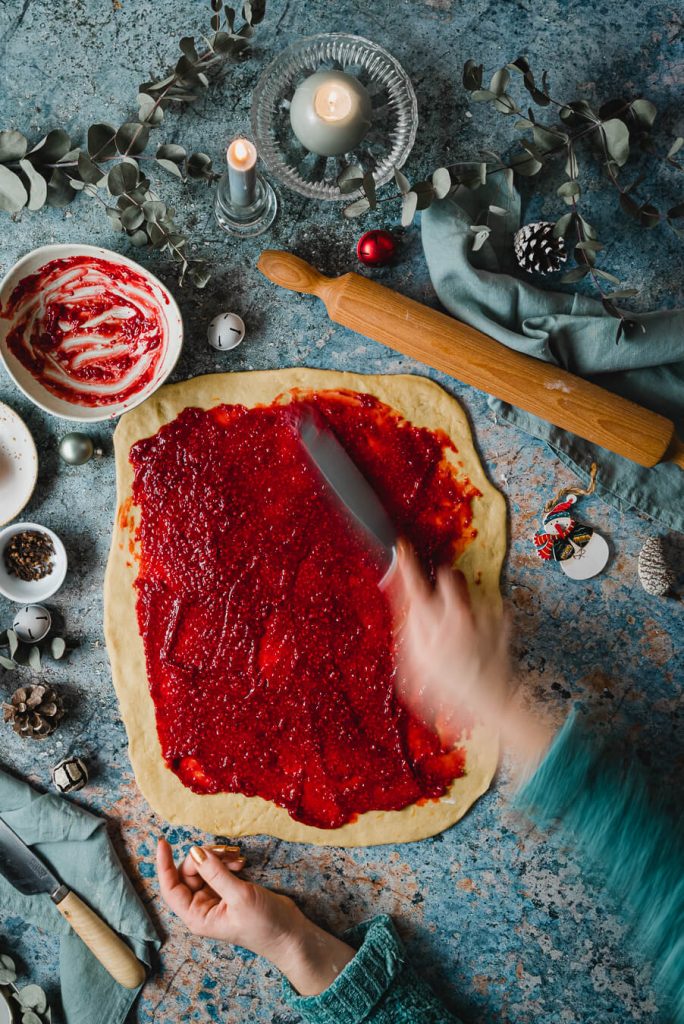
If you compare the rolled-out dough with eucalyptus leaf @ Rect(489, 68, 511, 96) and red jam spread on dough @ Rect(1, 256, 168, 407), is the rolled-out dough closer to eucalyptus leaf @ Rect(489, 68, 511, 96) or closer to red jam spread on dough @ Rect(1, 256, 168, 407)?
red jam spread on dough @ Rect(1, 256, 168, 407)

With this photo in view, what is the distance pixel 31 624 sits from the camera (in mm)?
1875

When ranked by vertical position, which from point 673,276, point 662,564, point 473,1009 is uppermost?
point 673,276

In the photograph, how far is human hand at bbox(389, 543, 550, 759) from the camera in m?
1.81

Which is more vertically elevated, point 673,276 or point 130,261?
point 673,276

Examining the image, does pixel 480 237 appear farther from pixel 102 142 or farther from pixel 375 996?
pixel 375 996

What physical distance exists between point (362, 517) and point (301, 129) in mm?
904

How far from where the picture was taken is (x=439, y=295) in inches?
71.7

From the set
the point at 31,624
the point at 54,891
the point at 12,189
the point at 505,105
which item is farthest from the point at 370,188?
the point at 54,891

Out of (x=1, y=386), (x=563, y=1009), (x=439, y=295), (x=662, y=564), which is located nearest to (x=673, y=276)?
(x=439, y=295)

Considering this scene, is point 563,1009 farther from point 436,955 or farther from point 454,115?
point 454,115

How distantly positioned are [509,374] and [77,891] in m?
1.67

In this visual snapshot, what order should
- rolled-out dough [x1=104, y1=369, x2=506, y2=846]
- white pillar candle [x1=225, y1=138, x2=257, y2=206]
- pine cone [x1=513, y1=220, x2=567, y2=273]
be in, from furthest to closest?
rolled-out dough [x1=104, y1=369, x2=506, y2=846] → pine cone [x1=513, y1=220, x2=567, y2=273] → white pillar candle [x1=225, y1=138, x2=257, y2=206]

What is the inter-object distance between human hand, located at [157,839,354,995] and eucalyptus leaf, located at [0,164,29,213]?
1.60 meters

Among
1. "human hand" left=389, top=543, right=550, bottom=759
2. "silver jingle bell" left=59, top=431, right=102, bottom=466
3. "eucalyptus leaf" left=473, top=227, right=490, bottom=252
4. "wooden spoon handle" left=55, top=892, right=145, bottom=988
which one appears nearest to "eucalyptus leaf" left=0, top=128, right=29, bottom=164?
"silver jingle bell" left=59, top=431, right=102, bottom=466
